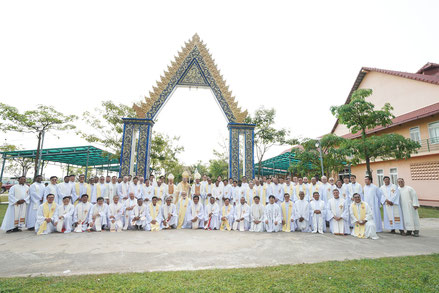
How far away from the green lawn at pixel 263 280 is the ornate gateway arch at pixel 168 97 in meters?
6.33

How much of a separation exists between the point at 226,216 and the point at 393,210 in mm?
5149

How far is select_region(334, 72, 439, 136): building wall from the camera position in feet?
50.8

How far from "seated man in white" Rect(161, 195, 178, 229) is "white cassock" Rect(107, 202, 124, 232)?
1.31 metres

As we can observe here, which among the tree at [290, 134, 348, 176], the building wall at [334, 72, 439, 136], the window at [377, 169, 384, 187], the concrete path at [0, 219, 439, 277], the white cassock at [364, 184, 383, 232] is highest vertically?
the building wall at [334, 72, 439, 136]

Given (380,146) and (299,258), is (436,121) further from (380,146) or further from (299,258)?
(299,258)

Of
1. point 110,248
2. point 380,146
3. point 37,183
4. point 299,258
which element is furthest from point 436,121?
point 37,183

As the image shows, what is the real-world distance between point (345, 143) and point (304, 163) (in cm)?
317

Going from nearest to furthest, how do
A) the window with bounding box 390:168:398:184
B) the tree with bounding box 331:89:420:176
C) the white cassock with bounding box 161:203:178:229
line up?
the white cassock with bounding box 161:203:178:229
the tree with bounding box 331:89:420:176
the window with bounding box 390:168:398:184

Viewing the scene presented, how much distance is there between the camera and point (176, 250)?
492 cm

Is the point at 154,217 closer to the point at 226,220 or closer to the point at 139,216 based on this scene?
the point at 139,216

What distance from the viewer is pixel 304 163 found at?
1407cm

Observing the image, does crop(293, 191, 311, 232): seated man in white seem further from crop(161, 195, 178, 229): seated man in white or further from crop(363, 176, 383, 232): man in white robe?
crop(161, 195, 178, 229): seated man in white

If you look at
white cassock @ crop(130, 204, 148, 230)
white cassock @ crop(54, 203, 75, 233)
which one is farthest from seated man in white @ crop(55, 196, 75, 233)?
white cassock @ crop(130, 204, 148, 230)

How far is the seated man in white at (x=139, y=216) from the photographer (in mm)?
7377
